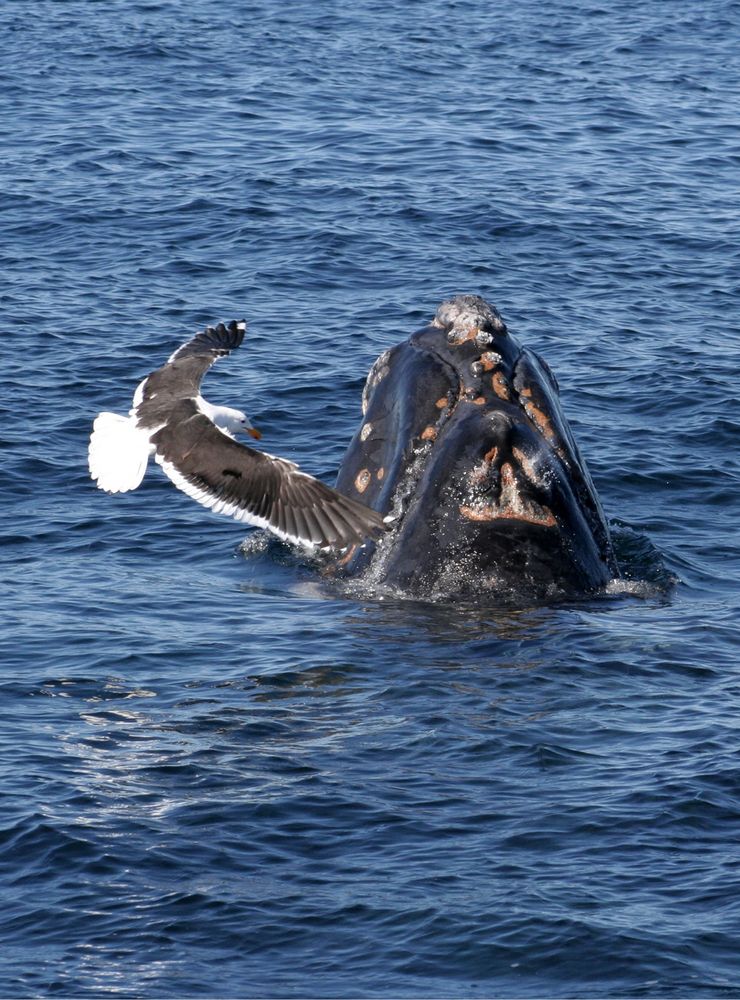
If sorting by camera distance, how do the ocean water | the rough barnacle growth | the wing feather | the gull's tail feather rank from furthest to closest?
the gull's tail feather, the rough barnacle growth, the wing feather, the ocean water

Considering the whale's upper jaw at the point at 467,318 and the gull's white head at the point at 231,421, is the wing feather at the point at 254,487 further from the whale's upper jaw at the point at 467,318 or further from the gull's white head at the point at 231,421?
the whale's upper jaw at the point at 467,318

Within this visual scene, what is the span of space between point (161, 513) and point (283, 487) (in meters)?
4.30

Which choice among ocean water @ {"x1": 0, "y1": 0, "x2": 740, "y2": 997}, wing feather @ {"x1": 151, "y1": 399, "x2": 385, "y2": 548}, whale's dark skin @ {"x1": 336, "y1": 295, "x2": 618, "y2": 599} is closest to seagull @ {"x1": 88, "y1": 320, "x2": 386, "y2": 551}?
wing feather @ {"x1": 151, "y1": 399, "x2": 385, "y2": 548}

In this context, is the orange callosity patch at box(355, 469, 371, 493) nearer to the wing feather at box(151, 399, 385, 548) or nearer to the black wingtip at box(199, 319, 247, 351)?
the wing feather at box(151, 399, 385, 548)

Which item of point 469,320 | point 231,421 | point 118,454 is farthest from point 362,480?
point 231,421

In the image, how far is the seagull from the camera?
12719mm

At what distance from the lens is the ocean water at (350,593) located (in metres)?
8.87

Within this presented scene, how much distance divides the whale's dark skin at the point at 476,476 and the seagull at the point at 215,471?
439mm

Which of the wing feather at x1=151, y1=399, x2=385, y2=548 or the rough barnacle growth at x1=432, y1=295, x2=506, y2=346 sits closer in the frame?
the wing feather at x1=151, y1=399, x2=385, y2=548

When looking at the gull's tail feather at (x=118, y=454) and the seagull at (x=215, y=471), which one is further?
the gull's tail feather at (x=118, y=454)

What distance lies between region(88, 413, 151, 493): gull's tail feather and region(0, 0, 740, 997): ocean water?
3.93ft

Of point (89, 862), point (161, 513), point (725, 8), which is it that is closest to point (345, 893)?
point (89, 862)

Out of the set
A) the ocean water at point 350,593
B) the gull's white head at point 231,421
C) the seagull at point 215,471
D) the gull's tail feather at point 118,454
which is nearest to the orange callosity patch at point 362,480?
the seagull at point 215,471

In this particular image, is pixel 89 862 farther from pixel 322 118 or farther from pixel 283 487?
pixel 322 118
